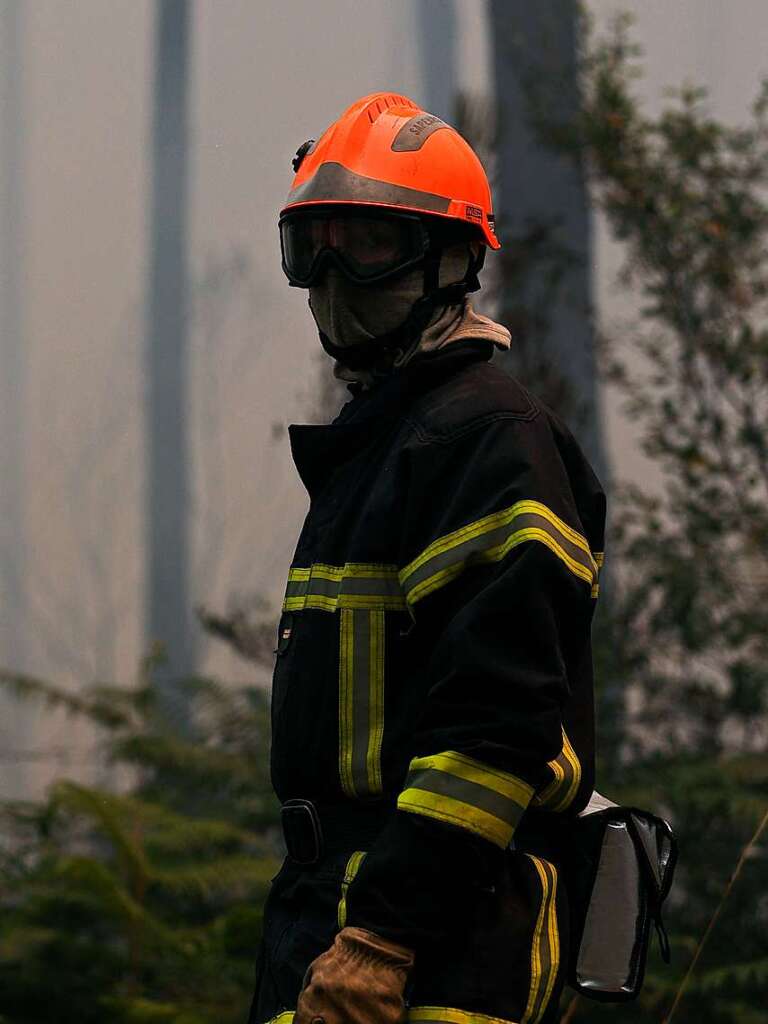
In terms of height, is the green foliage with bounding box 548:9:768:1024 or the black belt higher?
the green foliage with bounding box 548:9:768:1024

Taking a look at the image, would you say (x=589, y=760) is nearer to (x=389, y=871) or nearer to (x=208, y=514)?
(x=389, y=871)

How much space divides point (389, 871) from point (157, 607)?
4.90 metres

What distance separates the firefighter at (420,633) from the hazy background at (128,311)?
423cm

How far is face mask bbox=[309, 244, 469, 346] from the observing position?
247cm

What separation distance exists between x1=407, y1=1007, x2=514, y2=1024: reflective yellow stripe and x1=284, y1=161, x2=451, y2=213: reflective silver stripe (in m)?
1.15

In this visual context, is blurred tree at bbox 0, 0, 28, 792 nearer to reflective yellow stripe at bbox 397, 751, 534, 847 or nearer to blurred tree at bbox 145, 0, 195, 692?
blurred tree at bbox 145, 0, 195, 692

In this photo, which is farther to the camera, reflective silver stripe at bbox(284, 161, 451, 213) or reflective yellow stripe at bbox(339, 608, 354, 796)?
reflective silver stripe at bbox(284, 161, 451, 213)

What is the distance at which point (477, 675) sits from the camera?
209cm

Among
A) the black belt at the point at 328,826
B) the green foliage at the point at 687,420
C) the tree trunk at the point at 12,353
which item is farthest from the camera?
the tree trunk at the point at 12,353

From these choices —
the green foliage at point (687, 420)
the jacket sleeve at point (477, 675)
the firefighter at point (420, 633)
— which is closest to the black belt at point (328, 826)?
the firefighter at point (420, 633)

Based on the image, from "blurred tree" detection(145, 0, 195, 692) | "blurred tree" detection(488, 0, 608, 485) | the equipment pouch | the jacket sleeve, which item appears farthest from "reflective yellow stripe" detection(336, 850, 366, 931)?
"blurred tree" detection(145, 0, 195, 692)

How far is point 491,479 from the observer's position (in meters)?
2.20

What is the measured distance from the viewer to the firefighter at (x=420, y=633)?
2.08 meters

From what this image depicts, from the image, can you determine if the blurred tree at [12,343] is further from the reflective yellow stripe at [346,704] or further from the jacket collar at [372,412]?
the reflective yellow stripe at [346,704]
